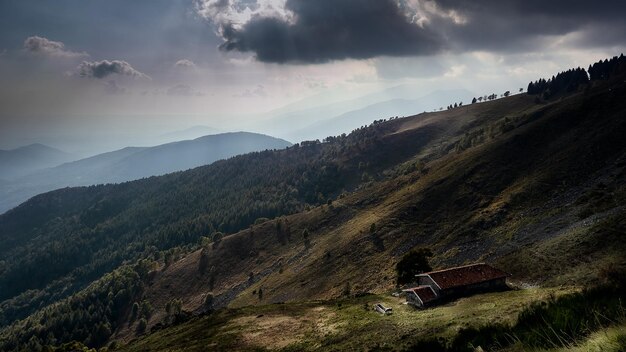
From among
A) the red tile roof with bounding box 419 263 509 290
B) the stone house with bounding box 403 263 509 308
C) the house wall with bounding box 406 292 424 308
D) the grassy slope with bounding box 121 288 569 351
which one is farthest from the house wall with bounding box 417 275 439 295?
the grassy slope with bounding box 121 288 569 351

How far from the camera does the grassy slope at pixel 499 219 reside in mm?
68375

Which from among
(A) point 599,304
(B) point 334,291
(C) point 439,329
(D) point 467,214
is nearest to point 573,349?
(A) point 599,304

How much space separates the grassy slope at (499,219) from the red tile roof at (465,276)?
6017 mm

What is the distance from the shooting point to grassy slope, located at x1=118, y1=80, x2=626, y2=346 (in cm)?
6838

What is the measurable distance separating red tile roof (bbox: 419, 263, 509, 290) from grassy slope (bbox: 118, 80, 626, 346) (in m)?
6.02

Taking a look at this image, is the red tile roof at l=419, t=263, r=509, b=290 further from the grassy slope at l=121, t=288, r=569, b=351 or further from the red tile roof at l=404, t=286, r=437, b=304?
the grassy slope at l=121, t=288, r=569, b=351

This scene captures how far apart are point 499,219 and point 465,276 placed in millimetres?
46227

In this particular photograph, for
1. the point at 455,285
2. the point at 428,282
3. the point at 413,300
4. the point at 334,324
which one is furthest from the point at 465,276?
the point at 334,324

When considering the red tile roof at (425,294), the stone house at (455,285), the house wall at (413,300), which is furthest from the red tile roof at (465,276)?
the house wall at (413,300)

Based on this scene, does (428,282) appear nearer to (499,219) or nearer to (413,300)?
(413,300)

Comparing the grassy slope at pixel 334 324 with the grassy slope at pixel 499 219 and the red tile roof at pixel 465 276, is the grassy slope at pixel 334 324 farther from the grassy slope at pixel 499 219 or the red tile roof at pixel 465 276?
the grassy slope at pixel 499 219

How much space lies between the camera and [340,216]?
191 metres

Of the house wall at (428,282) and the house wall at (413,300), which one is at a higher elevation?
the house wall at (428,282)

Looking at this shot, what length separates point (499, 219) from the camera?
101 m
